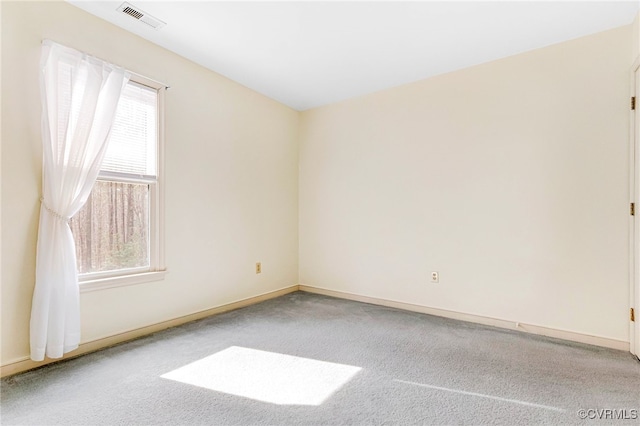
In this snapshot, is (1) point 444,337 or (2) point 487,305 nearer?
(1) point 444,337

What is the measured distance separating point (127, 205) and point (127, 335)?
107cm

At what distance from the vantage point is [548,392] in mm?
1743

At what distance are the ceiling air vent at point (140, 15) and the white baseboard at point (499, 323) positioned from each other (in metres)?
3.31

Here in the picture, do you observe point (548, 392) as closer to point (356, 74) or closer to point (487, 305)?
point (487, 305)

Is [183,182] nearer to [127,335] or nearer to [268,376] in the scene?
[127,335]

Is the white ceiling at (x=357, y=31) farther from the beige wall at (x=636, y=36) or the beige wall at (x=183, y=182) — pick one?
the beige wall at (x=183, y=182)

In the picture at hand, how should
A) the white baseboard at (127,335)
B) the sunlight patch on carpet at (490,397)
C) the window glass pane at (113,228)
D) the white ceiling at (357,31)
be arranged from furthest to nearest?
the window glass pane at (113,228) < the white ceiling at (357,31) < the white baseboard at (127,335) < the sunlight patch on carpet at (490,397)

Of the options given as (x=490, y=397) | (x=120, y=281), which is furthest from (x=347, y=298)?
(x=120, y=281)

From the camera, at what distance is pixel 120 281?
2398 millimetres

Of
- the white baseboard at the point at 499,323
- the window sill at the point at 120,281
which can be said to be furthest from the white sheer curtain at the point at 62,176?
the white baseboard at the point at 499,323

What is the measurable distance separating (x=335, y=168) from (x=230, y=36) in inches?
75.9

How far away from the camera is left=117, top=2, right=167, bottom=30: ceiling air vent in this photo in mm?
2189

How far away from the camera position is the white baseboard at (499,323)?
7.75 feet

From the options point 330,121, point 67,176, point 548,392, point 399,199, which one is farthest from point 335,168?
point 548,392
